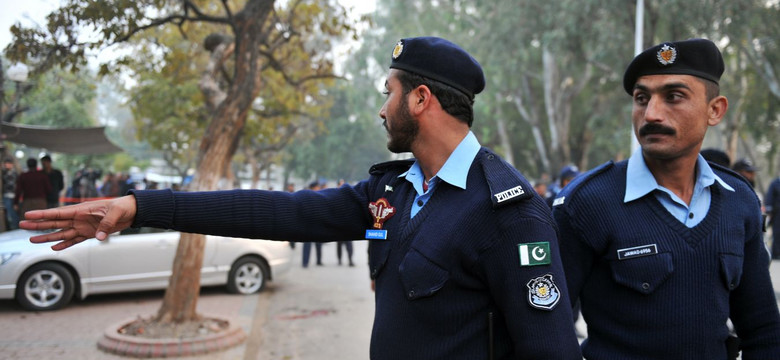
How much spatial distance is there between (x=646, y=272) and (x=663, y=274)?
0.16 feet

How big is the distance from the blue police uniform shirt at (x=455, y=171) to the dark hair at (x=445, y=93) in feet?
0.29

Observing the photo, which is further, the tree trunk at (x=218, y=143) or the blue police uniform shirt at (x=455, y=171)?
the tree trunk at (x=218, y=143)

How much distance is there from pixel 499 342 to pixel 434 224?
37 cm

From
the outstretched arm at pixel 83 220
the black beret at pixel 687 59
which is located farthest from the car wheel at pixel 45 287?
the black beret at pixel 687 59

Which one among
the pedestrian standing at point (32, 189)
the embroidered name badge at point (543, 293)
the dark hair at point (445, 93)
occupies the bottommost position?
the embroidered name badge at point (543, 293)

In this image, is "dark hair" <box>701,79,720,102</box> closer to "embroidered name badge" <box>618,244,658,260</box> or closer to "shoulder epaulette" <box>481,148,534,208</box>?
"embroidered name badge" <box>618,244,658,260</box>

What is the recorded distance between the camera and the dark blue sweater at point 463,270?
166 cm

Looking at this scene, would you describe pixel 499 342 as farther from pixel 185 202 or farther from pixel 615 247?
pixel 185 202

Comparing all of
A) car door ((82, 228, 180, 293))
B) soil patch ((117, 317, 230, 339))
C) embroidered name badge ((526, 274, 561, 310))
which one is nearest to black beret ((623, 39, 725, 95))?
embroidered name badge ((526, 274, 561, 310))

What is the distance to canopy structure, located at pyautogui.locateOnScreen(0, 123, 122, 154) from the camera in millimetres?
11484

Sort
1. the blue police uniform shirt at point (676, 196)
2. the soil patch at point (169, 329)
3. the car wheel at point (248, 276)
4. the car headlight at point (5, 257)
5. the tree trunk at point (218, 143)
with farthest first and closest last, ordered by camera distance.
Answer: the car wheel at point (248, 276) → the car headlight at point (5, 257) → the tree trunk at point (218, 143) → the soil patch at point (169, 329) → the blue police uniform shirt at point (676, 196)

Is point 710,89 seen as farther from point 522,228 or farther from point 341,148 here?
point 341,148

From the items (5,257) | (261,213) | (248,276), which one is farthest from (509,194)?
(248,276)

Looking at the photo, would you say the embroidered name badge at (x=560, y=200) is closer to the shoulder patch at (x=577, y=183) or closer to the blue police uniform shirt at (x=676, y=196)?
the shoulder patch at (x=577, y=183)
